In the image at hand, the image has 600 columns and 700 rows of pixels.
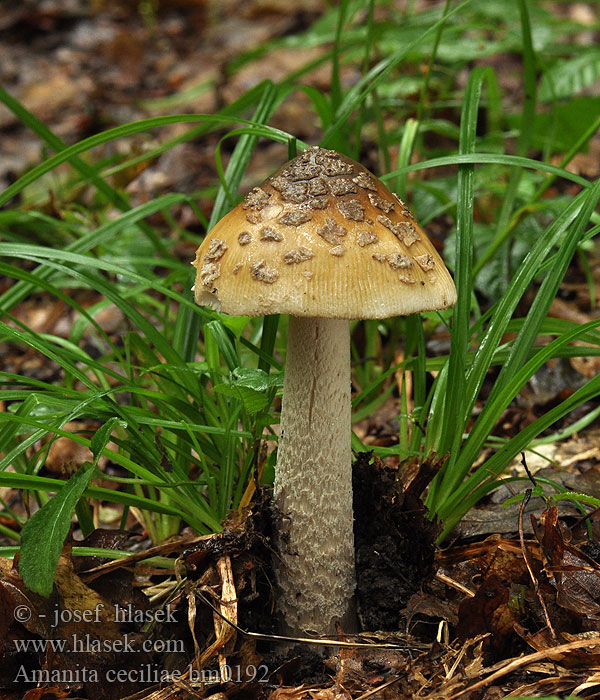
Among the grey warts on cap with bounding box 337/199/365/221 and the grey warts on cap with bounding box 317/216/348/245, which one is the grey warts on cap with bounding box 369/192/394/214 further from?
the grey warts on cap with bounding box 317/216/348/245

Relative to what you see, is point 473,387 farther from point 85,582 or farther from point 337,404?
point 85,582

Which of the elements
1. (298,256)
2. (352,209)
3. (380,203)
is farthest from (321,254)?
(380,203)

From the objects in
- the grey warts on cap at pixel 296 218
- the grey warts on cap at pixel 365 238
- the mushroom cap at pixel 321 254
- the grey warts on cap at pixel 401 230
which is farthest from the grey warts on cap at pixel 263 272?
the grey warts on cap at pixel 401 230

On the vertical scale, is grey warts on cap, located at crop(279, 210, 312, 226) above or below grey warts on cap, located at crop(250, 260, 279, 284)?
above

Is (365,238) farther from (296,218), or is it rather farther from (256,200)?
(256,200)

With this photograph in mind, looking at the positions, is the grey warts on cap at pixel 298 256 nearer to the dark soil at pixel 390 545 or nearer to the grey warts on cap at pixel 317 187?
the grey warts on cap at pixel 317 187
